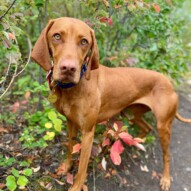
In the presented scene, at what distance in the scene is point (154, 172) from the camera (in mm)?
4406

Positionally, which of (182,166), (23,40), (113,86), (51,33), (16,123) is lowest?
(182,166)

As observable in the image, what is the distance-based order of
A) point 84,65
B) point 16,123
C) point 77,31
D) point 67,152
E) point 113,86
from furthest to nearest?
1. point 16,123
2. point 67,152
3. point 113,86
4. point 84,65
5. point 77,31

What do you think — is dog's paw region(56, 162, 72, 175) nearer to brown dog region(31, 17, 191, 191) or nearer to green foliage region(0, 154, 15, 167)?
brown dog region(31, 17, 191, 191)

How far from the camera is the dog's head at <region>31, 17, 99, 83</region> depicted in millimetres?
2680

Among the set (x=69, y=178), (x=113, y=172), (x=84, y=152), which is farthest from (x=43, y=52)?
(x=113, y=172)

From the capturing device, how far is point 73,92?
10.2ft

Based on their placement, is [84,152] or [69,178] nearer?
[84,152]

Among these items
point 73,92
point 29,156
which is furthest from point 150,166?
point 73,92

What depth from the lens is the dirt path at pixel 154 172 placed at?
3.93 meters

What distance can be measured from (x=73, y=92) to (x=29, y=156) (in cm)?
115

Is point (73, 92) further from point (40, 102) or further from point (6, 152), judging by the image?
point (40, 102)

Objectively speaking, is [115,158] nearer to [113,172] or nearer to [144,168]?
[113,172]

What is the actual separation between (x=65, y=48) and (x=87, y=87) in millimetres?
583

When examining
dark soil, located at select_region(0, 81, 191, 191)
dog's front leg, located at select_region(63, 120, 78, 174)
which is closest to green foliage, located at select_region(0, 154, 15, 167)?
dark soil, located at select_region(0, 81, 191, 191)
